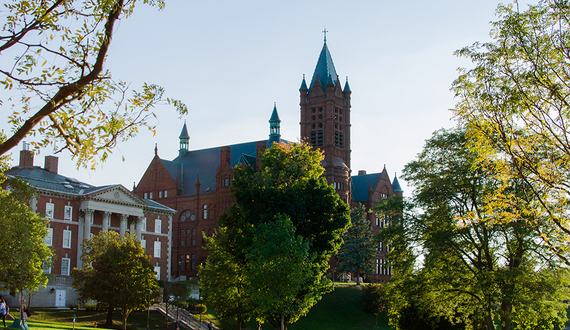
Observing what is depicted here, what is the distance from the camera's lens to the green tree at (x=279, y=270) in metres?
30.2

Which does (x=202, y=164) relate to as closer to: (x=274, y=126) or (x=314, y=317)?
(x=274, y=126)

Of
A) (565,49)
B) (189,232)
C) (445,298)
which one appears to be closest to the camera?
(565,49)

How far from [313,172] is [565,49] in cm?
2319

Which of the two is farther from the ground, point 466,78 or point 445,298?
point 466,78

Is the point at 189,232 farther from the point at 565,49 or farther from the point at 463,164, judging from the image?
the point at 565,49

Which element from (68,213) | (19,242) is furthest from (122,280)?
(68,213)

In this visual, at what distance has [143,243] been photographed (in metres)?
67.8

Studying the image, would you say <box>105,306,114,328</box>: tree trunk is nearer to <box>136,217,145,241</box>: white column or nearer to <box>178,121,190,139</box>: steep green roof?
<box>136,217,145,241</box>: white column

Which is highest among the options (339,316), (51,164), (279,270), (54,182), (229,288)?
(51,164)

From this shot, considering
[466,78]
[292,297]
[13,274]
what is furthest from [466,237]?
[13,274]

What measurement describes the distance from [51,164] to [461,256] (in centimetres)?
4643

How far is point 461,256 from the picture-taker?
109ft

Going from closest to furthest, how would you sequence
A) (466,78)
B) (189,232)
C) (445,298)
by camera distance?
1. (466,78)
2. (445,298)
3. (189,232)

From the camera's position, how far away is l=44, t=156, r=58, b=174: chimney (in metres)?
62.9
